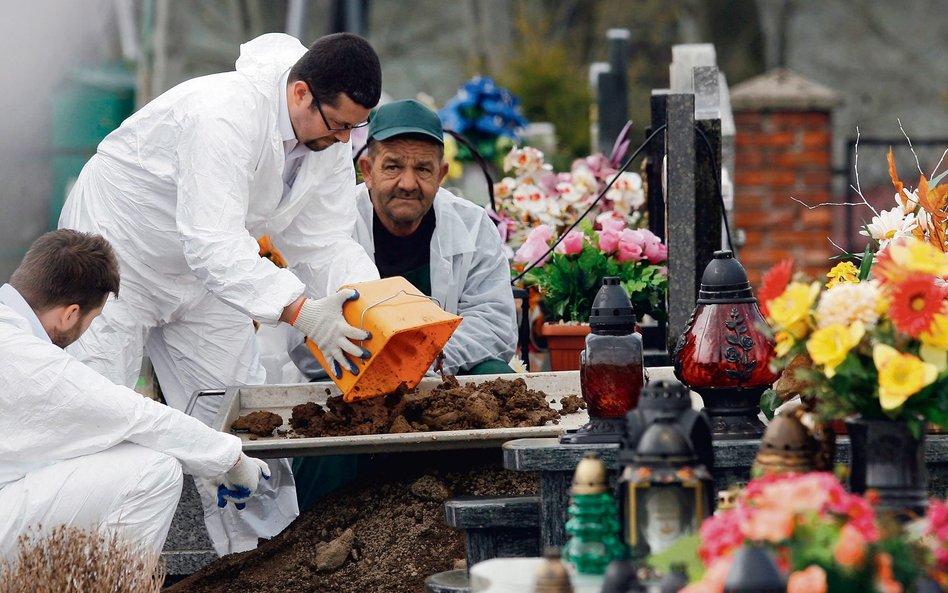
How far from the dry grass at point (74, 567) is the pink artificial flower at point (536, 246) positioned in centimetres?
271

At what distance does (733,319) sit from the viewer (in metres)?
3.30

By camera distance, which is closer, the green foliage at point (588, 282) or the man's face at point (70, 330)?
the man's face at point (70, 330)

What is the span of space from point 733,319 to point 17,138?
5.89 metres

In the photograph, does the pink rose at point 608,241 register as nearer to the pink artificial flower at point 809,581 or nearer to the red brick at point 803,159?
the pink artificial flower at point 809,581

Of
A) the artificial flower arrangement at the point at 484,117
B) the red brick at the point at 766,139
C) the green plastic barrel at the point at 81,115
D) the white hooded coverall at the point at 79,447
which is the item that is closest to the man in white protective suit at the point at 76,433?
the white hooded coverall at the point at 79,447

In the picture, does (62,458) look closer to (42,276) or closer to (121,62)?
(42,276)

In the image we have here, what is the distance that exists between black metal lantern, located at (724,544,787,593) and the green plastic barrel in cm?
689

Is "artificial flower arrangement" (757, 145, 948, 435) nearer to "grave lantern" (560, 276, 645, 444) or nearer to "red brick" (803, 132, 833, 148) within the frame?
"grave lantern" (560, 276, 645, 444)

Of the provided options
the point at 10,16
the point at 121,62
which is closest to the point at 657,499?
the point at 10,16

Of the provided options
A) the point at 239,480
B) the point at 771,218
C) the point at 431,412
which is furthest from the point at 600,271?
the point at 771,218

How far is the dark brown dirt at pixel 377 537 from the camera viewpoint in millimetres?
4008

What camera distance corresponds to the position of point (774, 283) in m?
2.80

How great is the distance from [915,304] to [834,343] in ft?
0.51

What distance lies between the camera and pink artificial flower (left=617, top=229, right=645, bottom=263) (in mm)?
5668
